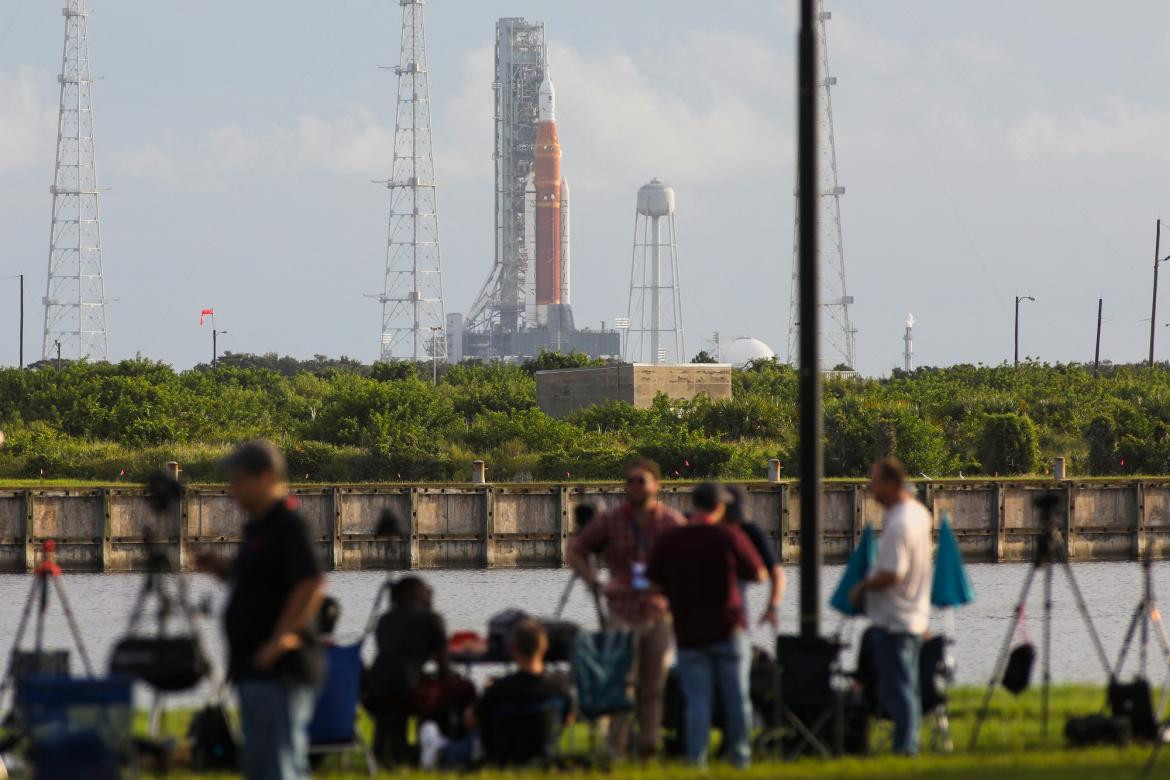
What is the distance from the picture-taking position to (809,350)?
44.2 feet

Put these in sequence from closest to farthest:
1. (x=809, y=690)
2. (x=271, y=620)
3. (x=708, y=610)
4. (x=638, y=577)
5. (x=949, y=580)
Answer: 1. (x=271, y=620)
2. (x=708, y=610)
3. (x=638, y=577)
4. (x=809, y=690)
5. (x=949, y=580)

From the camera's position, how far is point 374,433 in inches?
2501

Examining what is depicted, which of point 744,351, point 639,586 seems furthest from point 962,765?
point 744,351

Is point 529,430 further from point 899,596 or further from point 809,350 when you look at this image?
point 899,596

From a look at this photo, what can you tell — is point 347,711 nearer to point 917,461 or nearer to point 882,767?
point 882,767

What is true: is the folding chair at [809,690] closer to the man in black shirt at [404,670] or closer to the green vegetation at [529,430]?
the man in black shirt at [404,670]

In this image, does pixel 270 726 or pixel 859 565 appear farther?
pixel 859 565

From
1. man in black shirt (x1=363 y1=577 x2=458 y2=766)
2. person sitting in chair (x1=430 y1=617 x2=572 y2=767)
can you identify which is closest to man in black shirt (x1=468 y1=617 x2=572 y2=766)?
person sitting in chair (x1=430 y1=617 x2=572 y2=767)

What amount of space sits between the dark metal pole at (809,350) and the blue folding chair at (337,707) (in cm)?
356

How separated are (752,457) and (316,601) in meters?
53.4

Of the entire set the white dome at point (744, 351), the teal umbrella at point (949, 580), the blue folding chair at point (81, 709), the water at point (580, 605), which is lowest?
the water at point (580, 605)

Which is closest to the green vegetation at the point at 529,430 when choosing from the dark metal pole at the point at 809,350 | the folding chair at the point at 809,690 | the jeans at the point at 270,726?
the dark metal pole at the point at 809,350

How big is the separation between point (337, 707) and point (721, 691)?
7.93 ft

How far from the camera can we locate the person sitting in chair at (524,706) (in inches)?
449
